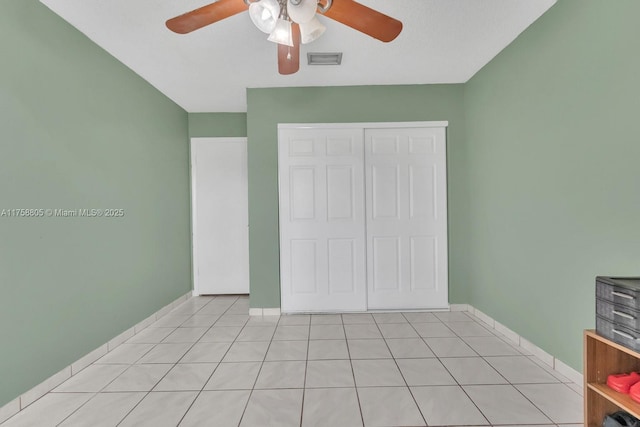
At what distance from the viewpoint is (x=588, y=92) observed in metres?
1.98

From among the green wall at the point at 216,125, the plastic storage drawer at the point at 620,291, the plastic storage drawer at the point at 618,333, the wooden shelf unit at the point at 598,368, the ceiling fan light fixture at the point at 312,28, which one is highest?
the green wall at the point at 216,125

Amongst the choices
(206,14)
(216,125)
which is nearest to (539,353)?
(206,14)

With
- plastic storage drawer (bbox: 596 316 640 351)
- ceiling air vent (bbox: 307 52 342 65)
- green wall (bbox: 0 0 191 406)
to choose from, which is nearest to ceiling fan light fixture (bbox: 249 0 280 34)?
ceiling air vent (bbox: 307 52 342 65)

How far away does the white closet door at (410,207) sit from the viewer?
366cm

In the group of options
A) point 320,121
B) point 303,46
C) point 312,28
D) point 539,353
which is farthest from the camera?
point 320,121

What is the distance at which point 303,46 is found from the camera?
280cm

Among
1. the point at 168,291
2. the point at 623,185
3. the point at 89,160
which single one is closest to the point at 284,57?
the point at 89,160

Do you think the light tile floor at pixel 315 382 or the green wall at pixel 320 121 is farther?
the green wall at pixel 320 121

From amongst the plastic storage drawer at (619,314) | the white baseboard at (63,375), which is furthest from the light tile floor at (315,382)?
the plastic storage drawer at (619,314)

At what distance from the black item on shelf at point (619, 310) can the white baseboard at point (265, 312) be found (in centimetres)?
293

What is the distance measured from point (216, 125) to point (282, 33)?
3.14 m

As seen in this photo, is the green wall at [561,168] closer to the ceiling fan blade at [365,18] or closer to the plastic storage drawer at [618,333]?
the plastic storage drawer at [618,333]

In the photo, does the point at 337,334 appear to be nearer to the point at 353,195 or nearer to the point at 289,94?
the point at 353,195

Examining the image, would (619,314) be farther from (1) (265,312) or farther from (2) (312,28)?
(1) (265,312)
